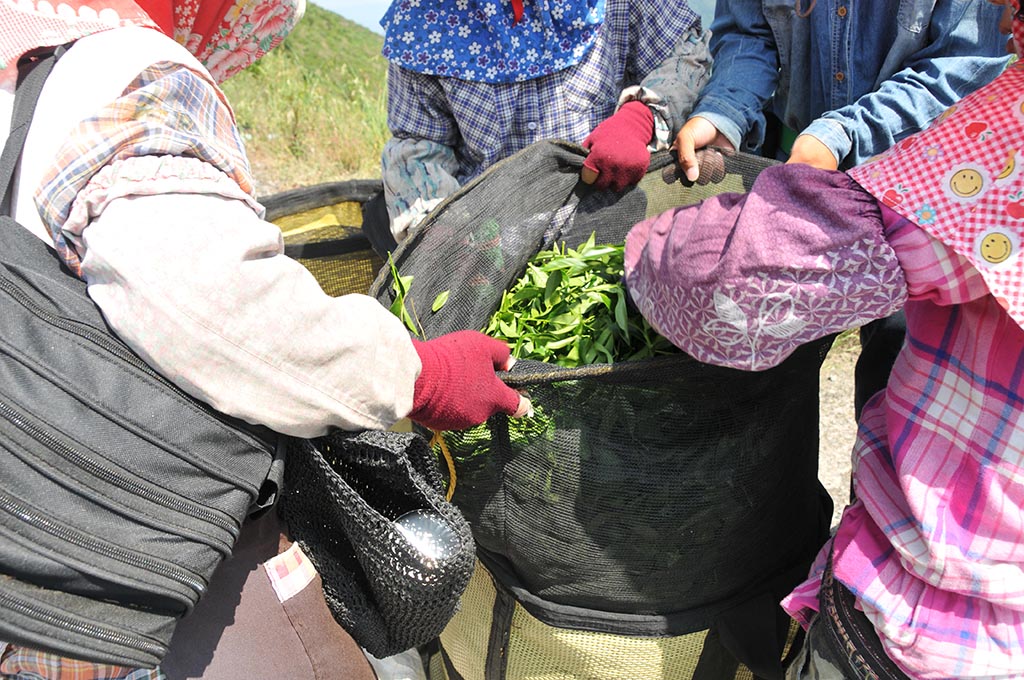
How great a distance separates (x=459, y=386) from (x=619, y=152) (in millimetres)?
880

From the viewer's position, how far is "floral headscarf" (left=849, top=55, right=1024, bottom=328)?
3.26ft

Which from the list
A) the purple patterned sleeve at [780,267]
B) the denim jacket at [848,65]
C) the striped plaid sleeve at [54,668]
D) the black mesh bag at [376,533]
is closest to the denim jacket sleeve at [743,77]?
the denim jacket at [848,65]

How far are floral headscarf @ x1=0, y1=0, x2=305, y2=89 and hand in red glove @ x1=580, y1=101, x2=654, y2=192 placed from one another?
74cm

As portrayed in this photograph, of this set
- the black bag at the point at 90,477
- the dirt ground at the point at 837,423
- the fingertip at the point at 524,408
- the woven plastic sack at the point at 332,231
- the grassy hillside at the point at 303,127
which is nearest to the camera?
the black bag at the point at 90,477

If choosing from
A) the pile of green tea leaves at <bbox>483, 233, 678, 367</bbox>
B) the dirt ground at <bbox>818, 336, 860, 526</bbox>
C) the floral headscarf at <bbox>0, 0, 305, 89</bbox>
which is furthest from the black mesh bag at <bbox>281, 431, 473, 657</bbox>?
the dirt ground at <bbox>818, 336, 860, 526</bbox>

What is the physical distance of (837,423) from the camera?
3273 mm

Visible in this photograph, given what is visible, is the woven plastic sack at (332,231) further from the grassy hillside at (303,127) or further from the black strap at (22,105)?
the grassy hillside at (303,127)

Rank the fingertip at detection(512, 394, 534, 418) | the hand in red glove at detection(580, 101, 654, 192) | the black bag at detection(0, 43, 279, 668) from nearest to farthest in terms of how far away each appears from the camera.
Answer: the black bag at detection(0, 43, 279, 668) < the fingertip at detection(512, 394, 534, 418) < the hand in red glove at detection(580, 101, 654, 192)

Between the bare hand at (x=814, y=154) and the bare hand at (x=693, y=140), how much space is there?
0.32m

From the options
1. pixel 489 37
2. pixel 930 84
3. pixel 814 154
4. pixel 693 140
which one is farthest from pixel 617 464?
pixel 489 37

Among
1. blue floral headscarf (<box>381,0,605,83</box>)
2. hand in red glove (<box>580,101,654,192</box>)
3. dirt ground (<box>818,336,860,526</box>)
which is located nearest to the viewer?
hand in red glove (<box>580,101,654,192</box>)

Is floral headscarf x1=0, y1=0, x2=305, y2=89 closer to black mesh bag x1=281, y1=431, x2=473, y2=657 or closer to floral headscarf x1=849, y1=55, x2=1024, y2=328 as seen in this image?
black mesh bag x1=281, y1=431, x2=473, y2=657

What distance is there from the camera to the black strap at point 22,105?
1.04 meters

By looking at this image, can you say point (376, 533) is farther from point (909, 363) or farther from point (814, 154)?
point (814, 154)
